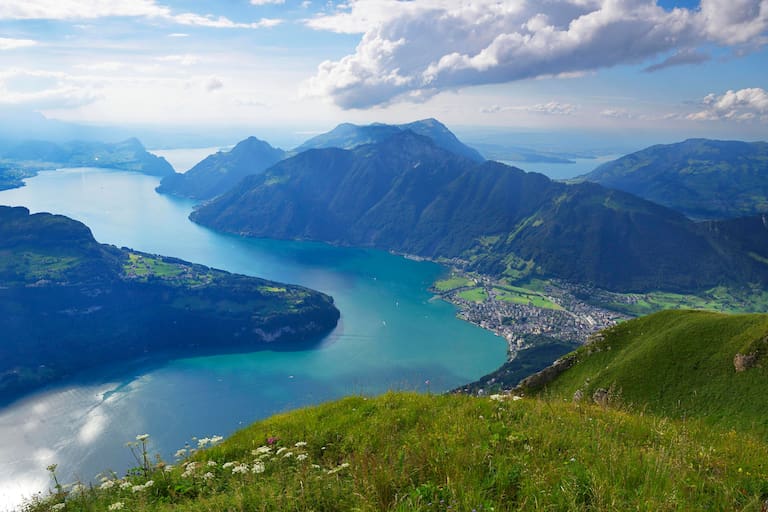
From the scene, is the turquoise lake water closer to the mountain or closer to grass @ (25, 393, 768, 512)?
the mountain

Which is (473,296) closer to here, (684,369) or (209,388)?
(209,388)

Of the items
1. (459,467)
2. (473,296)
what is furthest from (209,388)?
(473,296)

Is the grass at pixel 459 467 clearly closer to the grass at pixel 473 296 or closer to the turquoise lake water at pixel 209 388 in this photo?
the turquoise lake water at pixel 209 388

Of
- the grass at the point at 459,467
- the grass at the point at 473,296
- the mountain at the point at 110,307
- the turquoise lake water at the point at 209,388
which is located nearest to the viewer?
the grass at the point at 459,467

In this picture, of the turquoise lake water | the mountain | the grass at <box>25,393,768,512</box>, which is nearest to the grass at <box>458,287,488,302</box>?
the turquoise lake water

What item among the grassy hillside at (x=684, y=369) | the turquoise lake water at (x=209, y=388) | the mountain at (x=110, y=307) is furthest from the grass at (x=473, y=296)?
the grassy hillside at (x=684, y=369)

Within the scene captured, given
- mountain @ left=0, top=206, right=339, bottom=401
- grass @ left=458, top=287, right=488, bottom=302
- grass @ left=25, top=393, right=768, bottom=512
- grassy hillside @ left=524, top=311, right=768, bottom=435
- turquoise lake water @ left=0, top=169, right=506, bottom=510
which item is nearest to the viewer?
grass @ left=25, top=393, right=768, bottom=512

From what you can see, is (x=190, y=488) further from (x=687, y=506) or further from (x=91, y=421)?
(x=91, y=421)

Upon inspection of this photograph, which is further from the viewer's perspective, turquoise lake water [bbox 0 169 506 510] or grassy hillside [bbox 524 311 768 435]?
turquoise lake water [bbox 0 169 506 510]
